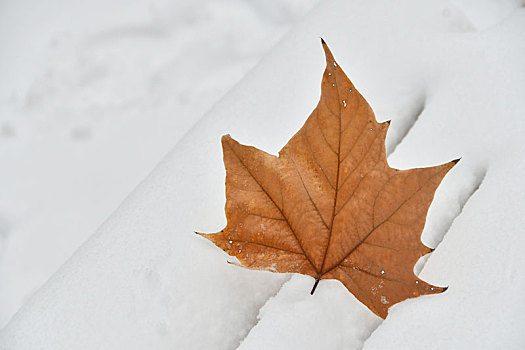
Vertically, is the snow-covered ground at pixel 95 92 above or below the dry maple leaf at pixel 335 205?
above

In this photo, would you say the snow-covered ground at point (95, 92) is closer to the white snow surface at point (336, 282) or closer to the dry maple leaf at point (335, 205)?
the white snow surface at point (336, 282)

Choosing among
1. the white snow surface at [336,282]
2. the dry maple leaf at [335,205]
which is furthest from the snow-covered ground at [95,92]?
the dry maple leaf at [335,205]

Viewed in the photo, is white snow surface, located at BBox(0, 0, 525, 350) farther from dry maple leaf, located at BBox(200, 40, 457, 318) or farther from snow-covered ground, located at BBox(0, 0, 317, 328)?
snow-covered ground, located at BBox(0, 0, 317, 328)

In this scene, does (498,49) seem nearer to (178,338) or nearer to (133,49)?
(178,338)

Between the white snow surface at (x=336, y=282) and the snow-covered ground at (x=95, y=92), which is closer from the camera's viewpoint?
the white snow surface at (x=336, y=282)

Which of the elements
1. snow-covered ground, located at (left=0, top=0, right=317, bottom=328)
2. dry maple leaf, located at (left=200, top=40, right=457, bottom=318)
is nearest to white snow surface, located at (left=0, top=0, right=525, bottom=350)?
dry maple leaf, located at (left=200, top=40, right=457, bottom=318)

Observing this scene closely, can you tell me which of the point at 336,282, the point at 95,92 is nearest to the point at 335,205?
the point at 336,282
